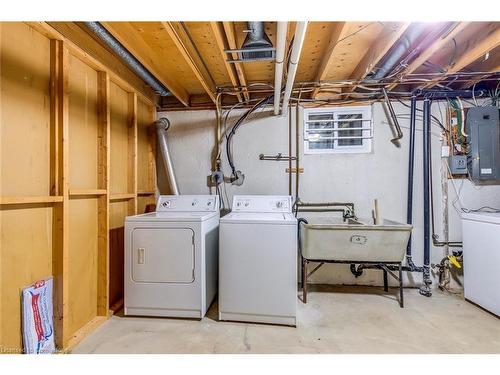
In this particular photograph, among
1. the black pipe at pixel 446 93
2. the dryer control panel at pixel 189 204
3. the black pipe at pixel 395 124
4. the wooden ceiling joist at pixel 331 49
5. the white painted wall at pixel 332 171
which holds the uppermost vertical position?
the wooden ceiling joist at pixel 331 49

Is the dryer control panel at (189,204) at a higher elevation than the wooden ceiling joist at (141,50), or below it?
below

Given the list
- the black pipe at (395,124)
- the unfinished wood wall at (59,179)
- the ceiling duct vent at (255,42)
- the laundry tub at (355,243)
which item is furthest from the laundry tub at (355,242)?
the unfinished wood wall at (59,179)

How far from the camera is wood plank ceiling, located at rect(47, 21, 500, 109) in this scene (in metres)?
1.91

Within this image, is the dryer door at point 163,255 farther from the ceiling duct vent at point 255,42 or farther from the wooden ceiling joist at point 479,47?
the wooden ceiling joist at point 479,47

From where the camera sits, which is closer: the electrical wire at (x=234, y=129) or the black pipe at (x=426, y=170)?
the black pipe at (x=426, y=170)

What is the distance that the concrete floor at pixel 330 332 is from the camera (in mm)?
1896

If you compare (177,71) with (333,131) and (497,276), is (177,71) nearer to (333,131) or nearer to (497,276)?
(333,131)

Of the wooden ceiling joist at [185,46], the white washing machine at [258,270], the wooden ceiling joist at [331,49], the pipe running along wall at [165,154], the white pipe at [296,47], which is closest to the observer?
the white pipe at [296,47]

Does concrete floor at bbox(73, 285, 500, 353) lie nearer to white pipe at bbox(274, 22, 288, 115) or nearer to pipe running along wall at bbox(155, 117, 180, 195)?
pipe running along wall at bbox(155, 117, 180, 195)

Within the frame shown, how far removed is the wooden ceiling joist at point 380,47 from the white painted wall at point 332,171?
0.70m

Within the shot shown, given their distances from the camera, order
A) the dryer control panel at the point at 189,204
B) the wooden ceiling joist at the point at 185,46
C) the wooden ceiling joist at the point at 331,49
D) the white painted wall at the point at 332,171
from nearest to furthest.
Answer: the wooden ceiling joist at the point at 185,46 → the wooden ceiling joist at the point at 331,49 → the dryer control panel at the point at 189,204 → the white painted wall at the point at 332,171

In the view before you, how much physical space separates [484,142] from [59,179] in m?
4.13

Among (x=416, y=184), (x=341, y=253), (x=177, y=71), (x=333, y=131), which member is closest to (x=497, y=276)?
(x=416, y=184)

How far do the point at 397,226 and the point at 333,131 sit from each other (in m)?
1.41
